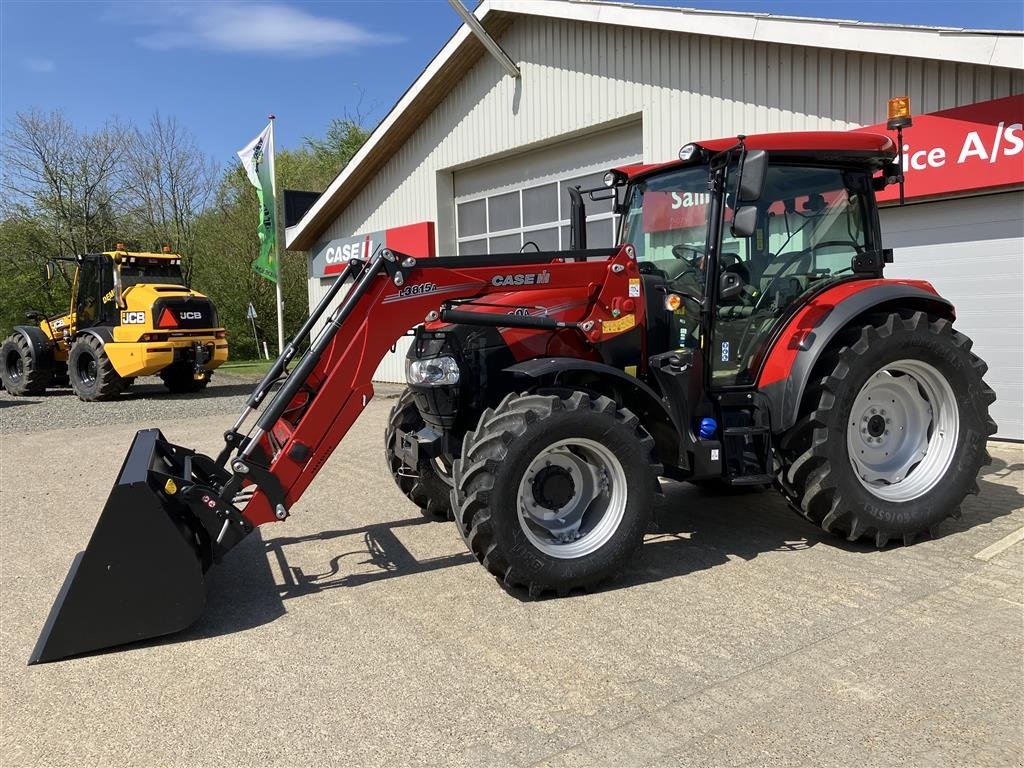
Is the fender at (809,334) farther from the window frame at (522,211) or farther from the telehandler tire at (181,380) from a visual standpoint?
the telehandler tire at (181,380)

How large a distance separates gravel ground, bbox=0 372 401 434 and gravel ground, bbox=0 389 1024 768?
7.19 meters

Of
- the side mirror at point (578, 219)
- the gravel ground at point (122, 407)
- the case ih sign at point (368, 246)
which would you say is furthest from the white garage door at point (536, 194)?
the side mirror at point (578, 219)

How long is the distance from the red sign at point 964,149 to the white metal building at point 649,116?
0.04 meters

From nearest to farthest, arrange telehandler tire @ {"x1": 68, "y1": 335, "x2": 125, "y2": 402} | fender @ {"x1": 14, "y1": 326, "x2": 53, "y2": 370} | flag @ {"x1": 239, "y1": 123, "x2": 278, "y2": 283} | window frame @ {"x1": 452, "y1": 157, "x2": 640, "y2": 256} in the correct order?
window frame @ {"x1": 452, "y1": 157, "x2": 640, "y2": 256}
telehandler tire @ {"x1": 68, "y1": 335, "x2": 125, "y2": 402}
fender @ {"x1": 14, "y1": 326, "x2": 53, "y2": 370}
flag @ {"x1": 239, "y1": 123, "x2": 278, "y2": 283}

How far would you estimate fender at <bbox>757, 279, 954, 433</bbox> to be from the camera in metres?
4.51

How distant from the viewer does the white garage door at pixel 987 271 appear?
7312 mm

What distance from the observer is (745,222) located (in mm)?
4141

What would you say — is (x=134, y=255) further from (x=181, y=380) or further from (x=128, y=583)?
(x=128, y=583)

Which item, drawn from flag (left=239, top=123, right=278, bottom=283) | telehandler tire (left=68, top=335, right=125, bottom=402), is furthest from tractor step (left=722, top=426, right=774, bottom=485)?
flag (left=239, top=123, right=278, bottom=283)

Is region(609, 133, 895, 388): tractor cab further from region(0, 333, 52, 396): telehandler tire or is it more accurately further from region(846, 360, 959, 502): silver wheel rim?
region(0, 333, 52, 396): telehandler tire

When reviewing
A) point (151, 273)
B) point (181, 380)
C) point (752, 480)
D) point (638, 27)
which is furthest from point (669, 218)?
point (181, 380)

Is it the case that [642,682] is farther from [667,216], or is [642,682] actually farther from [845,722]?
[667,216]

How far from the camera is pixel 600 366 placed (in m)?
4.25

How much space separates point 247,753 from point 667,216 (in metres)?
3.77
